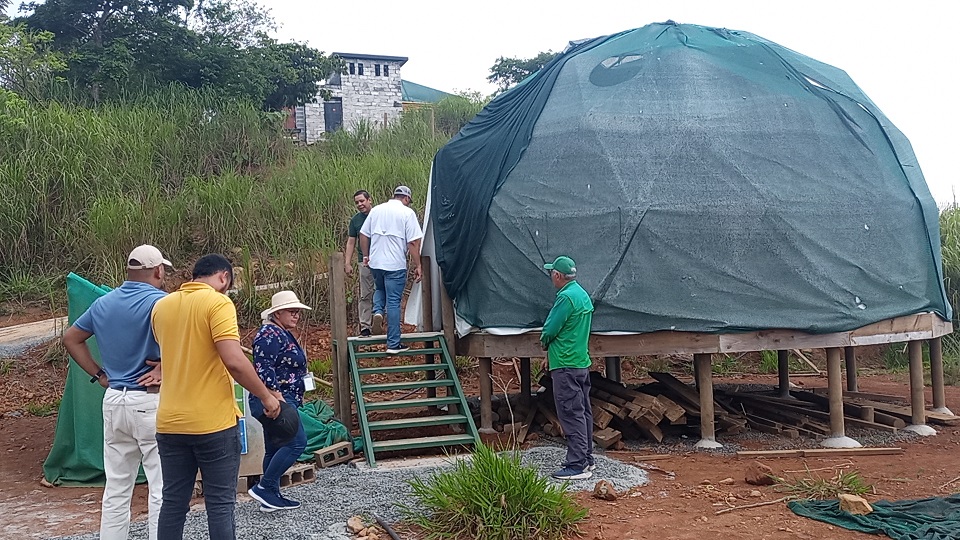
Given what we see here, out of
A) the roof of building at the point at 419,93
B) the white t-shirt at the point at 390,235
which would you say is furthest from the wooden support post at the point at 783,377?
the roof of building at the point at 419,93

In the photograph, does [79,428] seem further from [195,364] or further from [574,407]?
[574,407]

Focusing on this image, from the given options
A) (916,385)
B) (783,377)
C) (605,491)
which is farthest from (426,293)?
(916,385)

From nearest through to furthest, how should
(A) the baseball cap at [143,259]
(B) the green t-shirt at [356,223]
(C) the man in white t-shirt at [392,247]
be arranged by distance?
(A) the baseball cap at [143,259] → (C) the man in white t-shirt at [392,247] → (B) the green t-shirt at [356,223]

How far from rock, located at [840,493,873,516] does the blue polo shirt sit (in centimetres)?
406

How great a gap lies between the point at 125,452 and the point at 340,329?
344 centimetres

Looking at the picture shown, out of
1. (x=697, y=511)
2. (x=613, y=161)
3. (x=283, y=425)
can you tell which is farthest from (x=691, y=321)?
(x=283, y=425)

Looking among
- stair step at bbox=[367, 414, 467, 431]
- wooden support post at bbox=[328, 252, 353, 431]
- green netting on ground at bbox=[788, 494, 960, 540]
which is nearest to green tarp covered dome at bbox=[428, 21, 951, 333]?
stair step at bbox=[367, 414, 467, 431]

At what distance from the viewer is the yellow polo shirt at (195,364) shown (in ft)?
12.3

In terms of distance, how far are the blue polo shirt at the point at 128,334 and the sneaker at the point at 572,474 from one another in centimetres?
307

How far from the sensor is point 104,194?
14.2 metres

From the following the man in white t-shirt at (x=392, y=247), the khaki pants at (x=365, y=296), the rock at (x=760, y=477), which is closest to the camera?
the rock at (x=760, y=477)

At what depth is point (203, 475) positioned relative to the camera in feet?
12.6

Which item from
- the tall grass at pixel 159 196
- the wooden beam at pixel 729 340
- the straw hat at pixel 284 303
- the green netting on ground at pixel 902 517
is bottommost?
the green netting on ground at pixel 902 517

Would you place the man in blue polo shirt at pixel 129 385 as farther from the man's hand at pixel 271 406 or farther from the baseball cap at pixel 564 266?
the baseball cap at pixel 564 266
